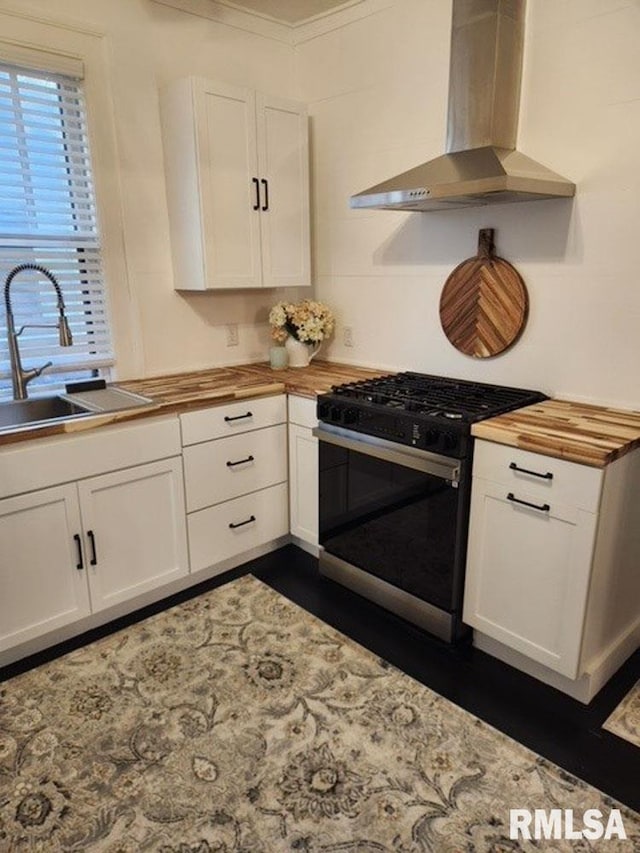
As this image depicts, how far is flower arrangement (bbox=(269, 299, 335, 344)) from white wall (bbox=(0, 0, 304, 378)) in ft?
1.08

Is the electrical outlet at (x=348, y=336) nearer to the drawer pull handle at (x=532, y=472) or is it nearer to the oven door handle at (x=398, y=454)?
the oven door handle at (x=398, y=454)

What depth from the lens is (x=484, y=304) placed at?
2568 millimetres

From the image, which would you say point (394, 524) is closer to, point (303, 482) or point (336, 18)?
point (303, 482)

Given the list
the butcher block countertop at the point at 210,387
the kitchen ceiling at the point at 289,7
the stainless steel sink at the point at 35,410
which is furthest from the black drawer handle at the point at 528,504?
the kitchen ceiling at the point at 289,7

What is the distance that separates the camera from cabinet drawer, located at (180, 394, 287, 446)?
98.0 inches

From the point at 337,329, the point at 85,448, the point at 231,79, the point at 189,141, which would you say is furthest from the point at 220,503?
the point at 231,79

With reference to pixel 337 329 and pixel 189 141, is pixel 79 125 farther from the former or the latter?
pixel 337 329

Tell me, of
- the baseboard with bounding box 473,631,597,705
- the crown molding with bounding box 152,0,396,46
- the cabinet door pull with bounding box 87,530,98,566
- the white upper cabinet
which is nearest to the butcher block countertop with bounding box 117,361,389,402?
the white upper cabinet

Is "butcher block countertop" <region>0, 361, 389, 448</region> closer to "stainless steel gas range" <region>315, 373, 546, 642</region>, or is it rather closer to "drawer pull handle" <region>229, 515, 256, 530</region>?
"stainless steel gas range" <region>315, 373, 546, 642</region>

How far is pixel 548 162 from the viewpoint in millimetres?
2268

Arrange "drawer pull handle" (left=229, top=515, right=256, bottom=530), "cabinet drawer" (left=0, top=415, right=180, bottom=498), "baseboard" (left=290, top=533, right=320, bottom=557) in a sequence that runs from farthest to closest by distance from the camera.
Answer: "baseboard" (left=290, top=533, right=320, bottom=557) → "drawer pull handle" (left=229, top=515, right=256, bottom=530) → "cabinet drawer" (left=0, top=415, right=180, bottom=498)

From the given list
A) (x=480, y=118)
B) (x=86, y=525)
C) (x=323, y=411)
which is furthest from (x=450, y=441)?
(x=86, y=525)

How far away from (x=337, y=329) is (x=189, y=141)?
1.27m

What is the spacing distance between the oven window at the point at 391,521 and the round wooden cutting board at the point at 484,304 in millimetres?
785
